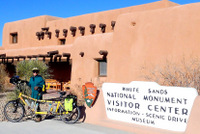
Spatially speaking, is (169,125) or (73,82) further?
(73,82)

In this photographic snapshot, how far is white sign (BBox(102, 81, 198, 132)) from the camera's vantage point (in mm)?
5797

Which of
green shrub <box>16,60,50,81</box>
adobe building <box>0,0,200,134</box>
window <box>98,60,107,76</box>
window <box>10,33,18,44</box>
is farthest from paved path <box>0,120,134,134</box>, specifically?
window <box>10,33,18,44</box>

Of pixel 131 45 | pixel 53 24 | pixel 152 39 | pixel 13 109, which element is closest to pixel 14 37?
pixel 53 24

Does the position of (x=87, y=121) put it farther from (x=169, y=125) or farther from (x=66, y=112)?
(x=169, y=125)

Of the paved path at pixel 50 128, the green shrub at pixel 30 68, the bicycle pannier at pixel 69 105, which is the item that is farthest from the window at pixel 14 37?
the bicycle pannier at pixel 69 105

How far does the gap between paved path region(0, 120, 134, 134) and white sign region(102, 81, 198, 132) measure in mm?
534

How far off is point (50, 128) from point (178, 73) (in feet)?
15.2

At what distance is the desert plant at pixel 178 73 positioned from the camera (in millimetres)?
8094

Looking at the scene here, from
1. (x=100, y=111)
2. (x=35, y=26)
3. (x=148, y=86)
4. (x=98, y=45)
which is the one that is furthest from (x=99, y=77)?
(x=35, y=26)

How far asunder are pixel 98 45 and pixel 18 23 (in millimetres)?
13236

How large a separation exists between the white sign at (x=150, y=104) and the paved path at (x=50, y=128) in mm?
534

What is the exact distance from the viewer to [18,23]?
79.5ft

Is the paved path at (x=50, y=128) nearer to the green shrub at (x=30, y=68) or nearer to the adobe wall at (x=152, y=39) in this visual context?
the adobe wall at (x=152, y=39)

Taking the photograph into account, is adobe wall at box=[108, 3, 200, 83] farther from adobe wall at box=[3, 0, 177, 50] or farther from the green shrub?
the green shrub
